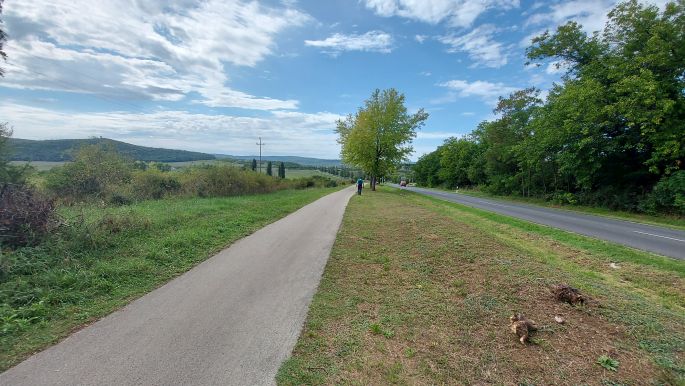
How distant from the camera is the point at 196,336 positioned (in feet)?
12.1

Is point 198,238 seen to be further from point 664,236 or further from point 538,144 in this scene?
point 538,144

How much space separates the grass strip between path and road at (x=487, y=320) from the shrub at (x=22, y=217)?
5916 millimetres

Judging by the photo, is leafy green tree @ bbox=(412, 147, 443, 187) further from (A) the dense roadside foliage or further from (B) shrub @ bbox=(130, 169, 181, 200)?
(B) shrub @ bbox=(130, 169, 181, 200)

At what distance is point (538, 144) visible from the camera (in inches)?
918

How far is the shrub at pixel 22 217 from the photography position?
5.97 meters

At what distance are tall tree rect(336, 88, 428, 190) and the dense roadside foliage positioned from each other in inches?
466

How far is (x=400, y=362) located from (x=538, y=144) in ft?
82.2

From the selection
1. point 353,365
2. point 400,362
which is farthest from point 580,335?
point 353,365

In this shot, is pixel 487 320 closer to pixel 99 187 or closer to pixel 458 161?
pixel 99 187

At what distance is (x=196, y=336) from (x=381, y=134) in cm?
3192

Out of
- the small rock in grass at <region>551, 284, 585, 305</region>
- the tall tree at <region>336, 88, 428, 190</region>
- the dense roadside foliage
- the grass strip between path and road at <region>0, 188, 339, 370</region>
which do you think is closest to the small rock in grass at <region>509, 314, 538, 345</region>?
the small rock in grass at <region>551, 284, 585, 305</region>

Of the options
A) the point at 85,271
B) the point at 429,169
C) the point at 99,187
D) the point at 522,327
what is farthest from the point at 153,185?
the point at 429,169

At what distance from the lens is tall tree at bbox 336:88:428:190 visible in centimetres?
3344

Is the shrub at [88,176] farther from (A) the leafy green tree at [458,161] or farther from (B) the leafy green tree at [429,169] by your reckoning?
(B) the leafy green tree at [429,169]
